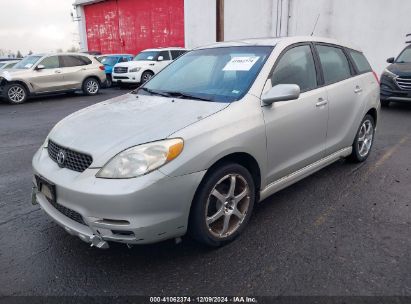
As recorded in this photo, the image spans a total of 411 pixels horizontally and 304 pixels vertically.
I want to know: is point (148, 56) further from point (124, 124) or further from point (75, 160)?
point (75, 160)

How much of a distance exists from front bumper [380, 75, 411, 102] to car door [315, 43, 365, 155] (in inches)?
215

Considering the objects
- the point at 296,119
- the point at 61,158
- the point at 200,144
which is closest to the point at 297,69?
the point at 296,119

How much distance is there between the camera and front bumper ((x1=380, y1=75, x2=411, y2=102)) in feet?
29.3

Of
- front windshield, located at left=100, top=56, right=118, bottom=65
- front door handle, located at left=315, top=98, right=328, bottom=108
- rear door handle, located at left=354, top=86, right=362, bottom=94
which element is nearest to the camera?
front door handle, located at left=315, top=98, right=328, bottom=108

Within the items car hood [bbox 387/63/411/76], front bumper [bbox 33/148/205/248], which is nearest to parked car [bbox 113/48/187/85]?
car hood [bbox 387/63/411/76]

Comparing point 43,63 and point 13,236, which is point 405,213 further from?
point 43,63

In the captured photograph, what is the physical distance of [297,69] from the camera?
352 cm

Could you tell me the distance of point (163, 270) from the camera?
2.60m

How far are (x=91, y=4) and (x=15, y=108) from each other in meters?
19.4

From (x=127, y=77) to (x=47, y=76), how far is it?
12.5 ft

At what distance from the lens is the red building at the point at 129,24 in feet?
69.1

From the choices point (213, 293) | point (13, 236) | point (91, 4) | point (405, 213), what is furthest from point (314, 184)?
point (91, 4)

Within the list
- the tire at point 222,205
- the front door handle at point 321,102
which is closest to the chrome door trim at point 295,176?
the tire at point 222,205

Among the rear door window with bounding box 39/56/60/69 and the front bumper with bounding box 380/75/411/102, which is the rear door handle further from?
the rear door window with bounding box 39/56/60/69
